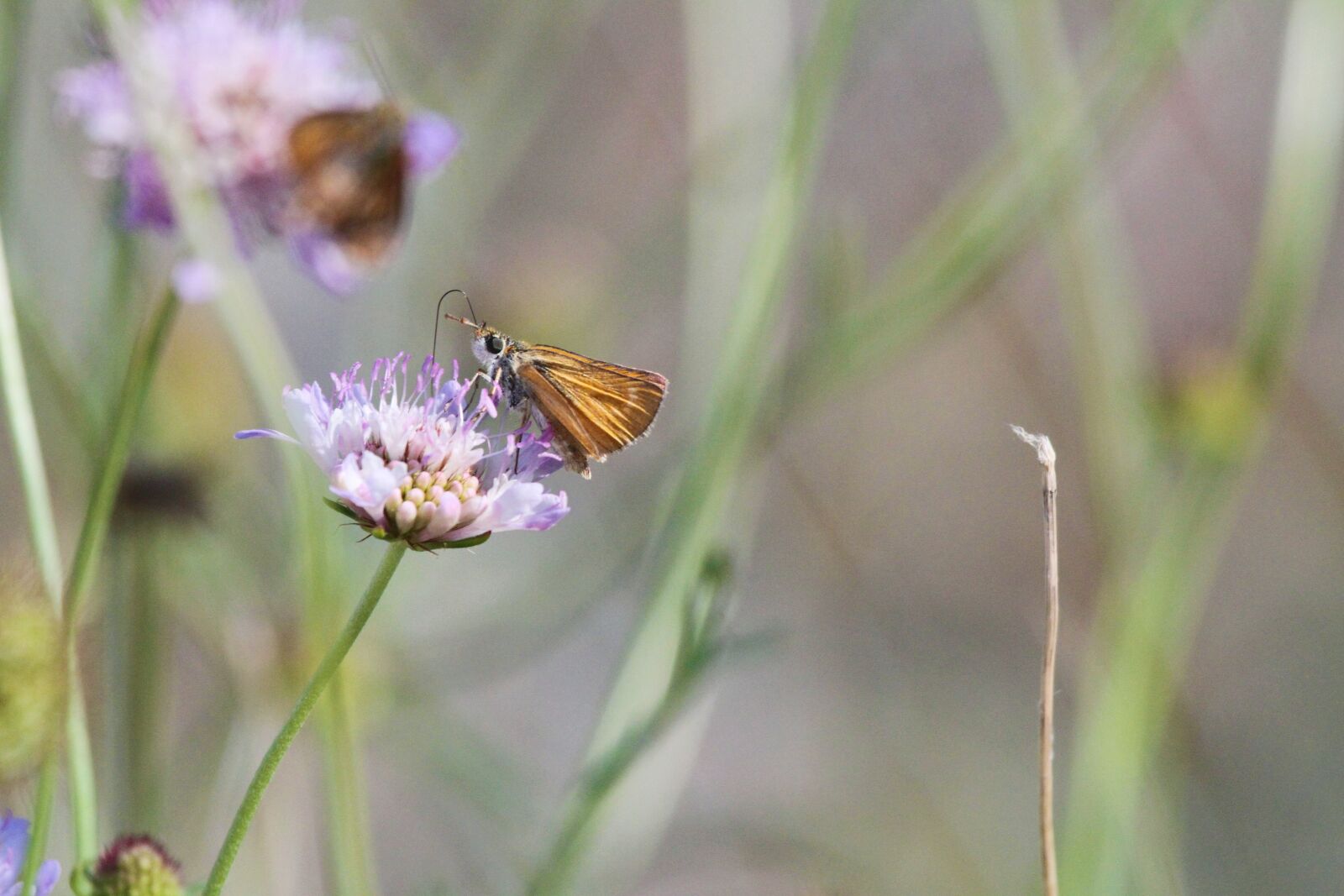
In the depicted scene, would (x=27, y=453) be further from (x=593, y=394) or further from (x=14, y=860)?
(x=593, y=394)

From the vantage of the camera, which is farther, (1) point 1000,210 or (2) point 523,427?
(1) point 1000,210

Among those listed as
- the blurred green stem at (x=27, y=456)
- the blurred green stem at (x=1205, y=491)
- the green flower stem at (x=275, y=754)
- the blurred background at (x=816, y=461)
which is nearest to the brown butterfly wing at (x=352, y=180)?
the blurred background at (x=816, y=461)

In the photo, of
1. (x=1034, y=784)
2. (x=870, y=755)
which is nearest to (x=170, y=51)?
(x=870, y=755)

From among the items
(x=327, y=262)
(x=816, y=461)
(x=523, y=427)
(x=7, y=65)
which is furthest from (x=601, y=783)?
(x=816, y=461)

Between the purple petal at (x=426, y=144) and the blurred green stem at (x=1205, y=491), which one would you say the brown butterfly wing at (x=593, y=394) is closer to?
the purple petal at (x=426, y=144)

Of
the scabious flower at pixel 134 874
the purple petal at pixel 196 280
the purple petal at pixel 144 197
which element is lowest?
the scabious flower at pixel 134 874

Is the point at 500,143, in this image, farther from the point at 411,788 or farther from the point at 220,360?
the point at 411,788
